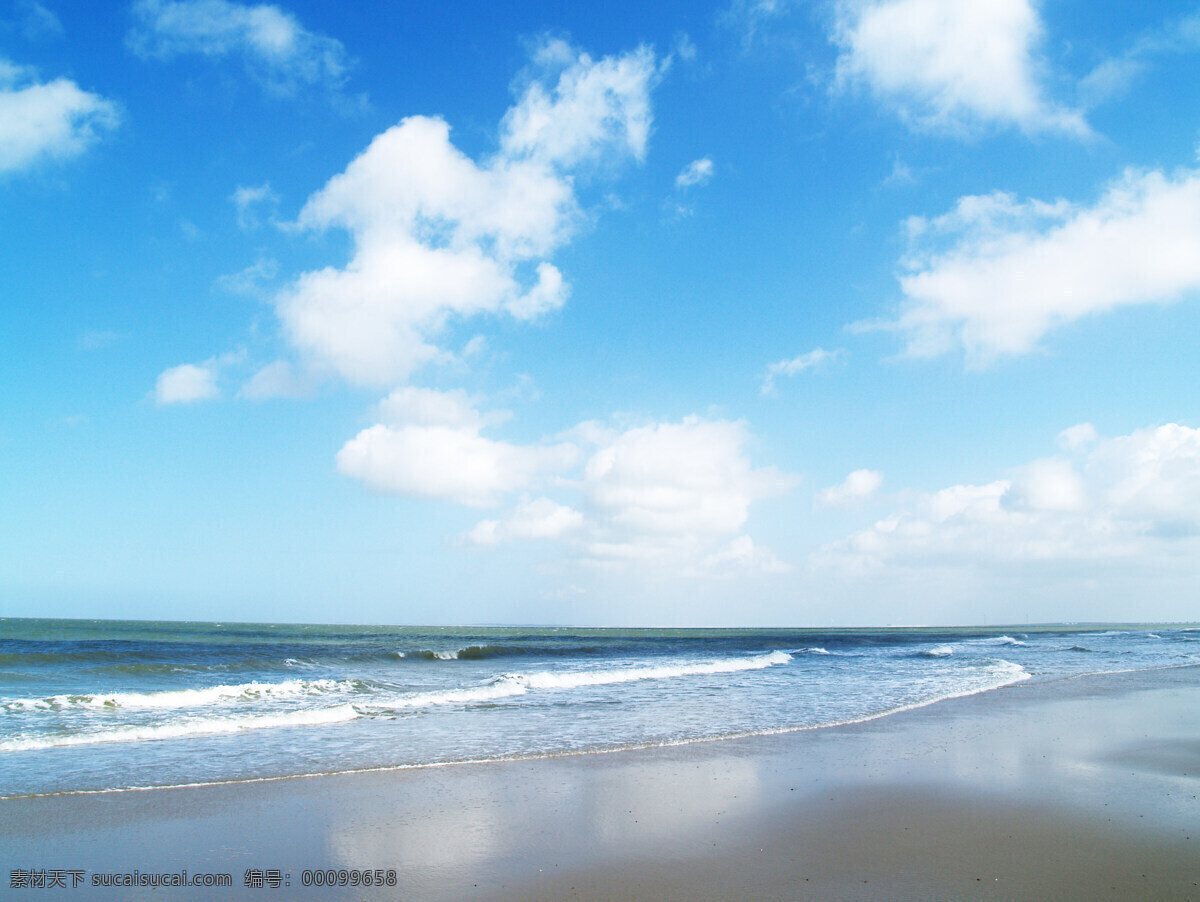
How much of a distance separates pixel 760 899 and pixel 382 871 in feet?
11.5

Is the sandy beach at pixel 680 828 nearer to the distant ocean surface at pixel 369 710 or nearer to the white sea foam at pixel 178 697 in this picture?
the distant ocean surface at pixel 369 710

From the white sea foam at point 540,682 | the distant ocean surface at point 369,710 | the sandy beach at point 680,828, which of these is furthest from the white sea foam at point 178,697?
the sandy beach at point 680,828

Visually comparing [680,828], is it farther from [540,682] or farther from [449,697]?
[540,682]

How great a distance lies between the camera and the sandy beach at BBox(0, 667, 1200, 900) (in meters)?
6.26

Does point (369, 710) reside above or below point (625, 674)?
above

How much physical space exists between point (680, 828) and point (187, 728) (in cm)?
1152

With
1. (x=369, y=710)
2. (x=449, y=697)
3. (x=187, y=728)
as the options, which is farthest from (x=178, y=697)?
(x=449, y=697)

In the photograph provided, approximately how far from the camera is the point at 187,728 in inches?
556

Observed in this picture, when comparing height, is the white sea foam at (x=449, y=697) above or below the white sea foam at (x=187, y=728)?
below

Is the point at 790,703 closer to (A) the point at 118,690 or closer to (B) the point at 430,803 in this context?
(B) the point at 430,803

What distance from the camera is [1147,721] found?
1588 centimetres

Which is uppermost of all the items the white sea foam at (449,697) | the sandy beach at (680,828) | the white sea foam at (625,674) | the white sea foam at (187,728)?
the sandy beach at (680,828)

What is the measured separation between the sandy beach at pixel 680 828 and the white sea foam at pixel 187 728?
4644 mm

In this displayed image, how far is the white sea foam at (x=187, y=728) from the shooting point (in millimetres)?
12195
